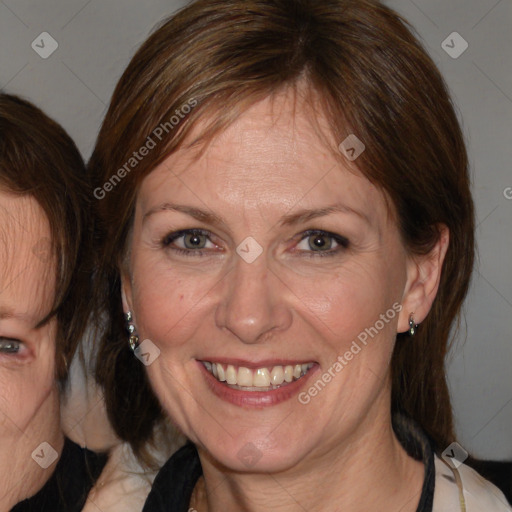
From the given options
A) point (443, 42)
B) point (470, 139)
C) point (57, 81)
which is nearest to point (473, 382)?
point (470, 139)

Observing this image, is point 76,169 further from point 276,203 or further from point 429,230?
point 429,230

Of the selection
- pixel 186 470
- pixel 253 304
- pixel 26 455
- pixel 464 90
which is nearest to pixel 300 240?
pixel 253 304

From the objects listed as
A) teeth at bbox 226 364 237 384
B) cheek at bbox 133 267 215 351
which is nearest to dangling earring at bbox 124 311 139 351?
cheek at bbox 133 267 215 351

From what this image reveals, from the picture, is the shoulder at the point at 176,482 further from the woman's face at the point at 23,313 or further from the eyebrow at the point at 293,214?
the eyebrow at the point at 293,214

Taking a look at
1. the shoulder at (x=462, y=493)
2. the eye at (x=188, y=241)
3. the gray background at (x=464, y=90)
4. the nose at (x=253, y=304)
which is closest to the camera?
the nose at (x=253, y=304)

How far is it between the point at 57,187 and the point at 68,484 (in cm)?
61

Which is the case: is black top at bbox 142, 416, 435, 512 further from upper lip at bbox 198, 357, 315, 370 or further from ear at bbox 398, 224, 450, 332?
upper lip at bbox 198, 357, 315, 370

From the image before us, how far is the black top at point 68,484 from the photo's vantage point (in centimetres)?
217

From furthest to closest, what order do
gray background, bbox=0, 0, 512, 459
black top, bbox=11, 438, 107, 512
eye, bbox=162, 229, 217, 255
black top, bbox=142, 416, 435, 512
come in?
gray background, bbox=0, 0, 512, 459, black top, bbox=11, 438, 107, 512, black top, bbox=142, 416, 435, 512, eye, bbox=162, 229, 217, 255

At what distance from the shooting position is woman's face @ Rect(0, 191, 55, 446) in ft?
6.38

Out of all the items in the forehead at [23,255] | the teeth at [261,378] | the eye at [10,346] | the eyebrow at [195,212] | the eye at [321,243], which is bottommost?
the eye at [10,346]

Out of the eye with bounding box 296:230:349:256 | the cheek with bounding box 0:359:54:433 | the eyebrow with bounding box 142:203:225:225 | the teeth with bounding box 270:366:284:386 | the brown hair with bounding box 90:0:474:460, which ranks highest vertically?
the brown hair with bounding box 90:0:474:460

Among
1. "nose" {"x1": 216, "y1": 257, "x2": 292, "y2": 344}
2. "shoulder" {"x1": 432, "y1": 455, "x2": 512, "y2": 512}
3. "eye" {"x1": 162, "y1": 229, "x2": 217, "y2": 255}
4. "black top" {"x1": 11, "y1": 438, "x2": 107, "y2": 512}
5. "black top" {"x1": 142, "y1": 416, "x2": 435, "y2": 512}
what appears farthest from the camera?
"black top" {"x1": 11, "y1": 438, "x2": 107, "y2": 512}

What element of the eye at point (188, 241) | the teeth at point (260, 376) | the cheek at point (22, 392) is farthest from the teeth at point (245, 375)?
the cheek at point (22, 392)
